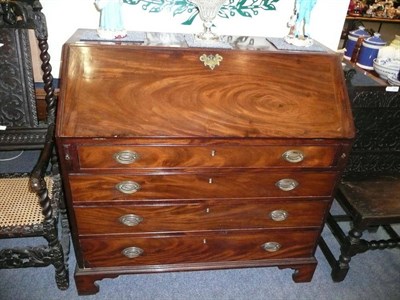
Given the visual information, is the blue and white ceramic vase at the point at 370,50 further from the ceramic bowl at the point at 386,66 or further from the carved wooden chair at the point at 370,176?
the carved wooden chair at the point at 370,176

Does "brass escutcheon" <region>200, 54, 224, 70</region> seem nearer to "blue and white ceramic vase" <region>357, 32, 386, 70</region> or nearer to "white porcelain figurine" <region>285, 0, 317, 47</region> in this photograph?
"white porcelain figurine" <region>285, 0, 317, 47</region>

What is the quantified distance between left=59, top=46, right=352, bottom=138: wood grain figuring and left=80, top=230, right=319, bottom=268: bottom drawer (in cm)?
71

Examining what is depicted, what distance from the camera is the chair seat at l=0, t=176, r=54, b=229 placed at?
168cm

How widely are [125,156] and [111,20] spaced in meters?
0.72

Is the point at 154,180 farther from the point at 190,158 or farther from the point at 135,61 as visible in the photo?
the point at 135,61

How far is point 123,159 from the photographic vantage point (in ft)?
4.75

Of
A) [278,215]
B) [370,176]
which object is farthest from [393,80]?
[278,215]

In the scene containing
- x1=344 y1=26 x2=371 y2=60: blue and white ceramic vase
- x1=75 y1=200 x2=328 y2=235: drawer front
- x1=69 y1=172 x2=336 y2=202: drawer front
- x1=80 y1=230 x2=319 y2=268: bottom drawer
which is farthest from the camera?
x1=344 y1=26 x2=371 y2=60: blue and white ceramic vase

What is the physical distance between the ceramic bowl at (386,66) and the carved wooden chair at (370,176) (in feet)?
0.60

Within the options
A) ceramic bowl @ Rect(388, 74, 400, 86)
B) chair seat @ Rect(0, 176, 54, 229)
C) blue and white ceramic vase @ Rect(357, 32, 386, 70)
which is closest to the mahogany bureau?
chair seat @ Rect(0, 176, 54, 229)

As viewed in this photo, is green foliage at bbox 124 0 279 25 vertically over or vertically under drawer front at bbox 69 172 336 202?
over

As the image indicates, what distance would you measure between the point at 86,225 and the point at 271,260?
120cm

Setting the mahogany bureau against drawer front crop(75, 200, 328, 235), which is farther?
drawer front crop(75, 200, 328, 235)

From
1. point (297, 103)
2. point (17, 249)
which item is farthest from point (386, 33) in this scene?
point (17, 249)
